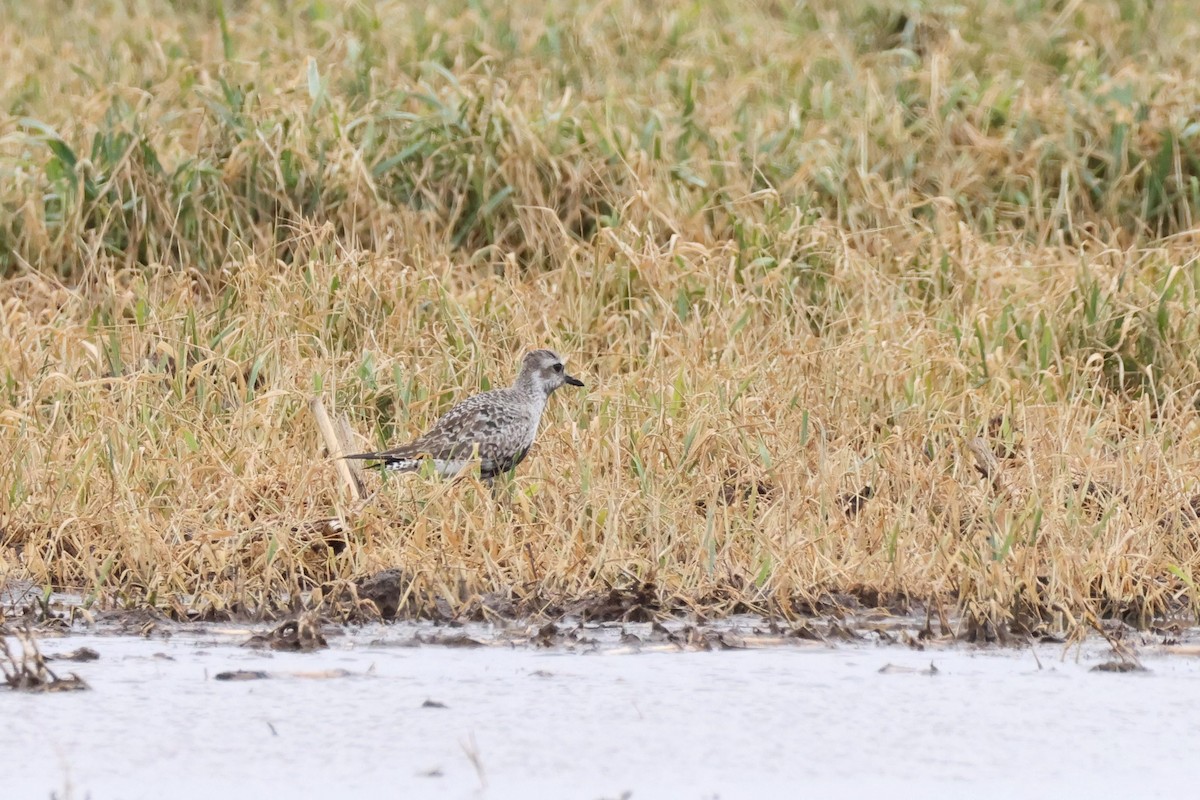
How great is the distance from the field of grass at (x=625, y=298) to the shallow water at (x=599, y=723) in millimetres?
472

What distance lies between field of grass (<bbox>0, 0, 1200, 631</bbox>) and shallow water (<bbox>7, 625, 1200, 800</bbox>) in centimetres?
47

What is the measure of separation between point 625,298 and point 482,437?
1.80 m

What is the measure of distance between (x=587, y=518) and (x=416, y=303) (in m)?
2.37

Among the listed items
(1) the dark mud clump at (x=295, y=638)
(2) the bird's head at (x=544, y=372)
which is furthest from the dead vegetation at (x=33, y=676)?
(2) the bird's head at (x=544, y=372)

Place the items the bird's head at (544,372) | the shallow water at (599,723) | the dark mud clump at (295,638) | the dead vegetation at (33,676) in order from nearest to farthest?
the shallow water at (599,723)
the dead vegetation at (33,676)
the dark mud clump at (295,638)
the bird's head at (544,372)

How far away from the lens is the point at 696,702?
14.3 ft

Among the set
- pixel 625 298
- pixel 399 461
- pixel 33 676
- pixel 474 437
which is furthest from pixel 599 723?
pixel 625 298

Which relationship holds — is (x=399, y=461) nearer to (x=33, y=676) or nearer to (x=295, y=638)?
(x=295, y=638)

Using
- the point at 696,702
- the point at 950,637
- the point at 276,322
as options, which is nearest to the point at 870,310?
the point at 276,322

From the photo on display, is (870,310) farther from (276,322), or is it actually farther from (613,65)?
(613,65)

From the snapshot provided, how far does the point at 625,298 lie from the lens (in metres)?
8.15

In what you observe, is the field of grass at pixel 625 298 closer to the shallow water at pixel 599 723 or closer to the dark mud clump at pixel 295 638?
the dark mud clump at pixel 295 638

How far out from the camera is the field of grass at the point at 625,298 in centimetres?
558

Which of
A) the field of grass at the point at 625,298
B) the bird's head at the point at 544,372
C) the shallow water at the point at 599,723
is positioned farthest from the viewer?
the bird's head at the point at 544,372
